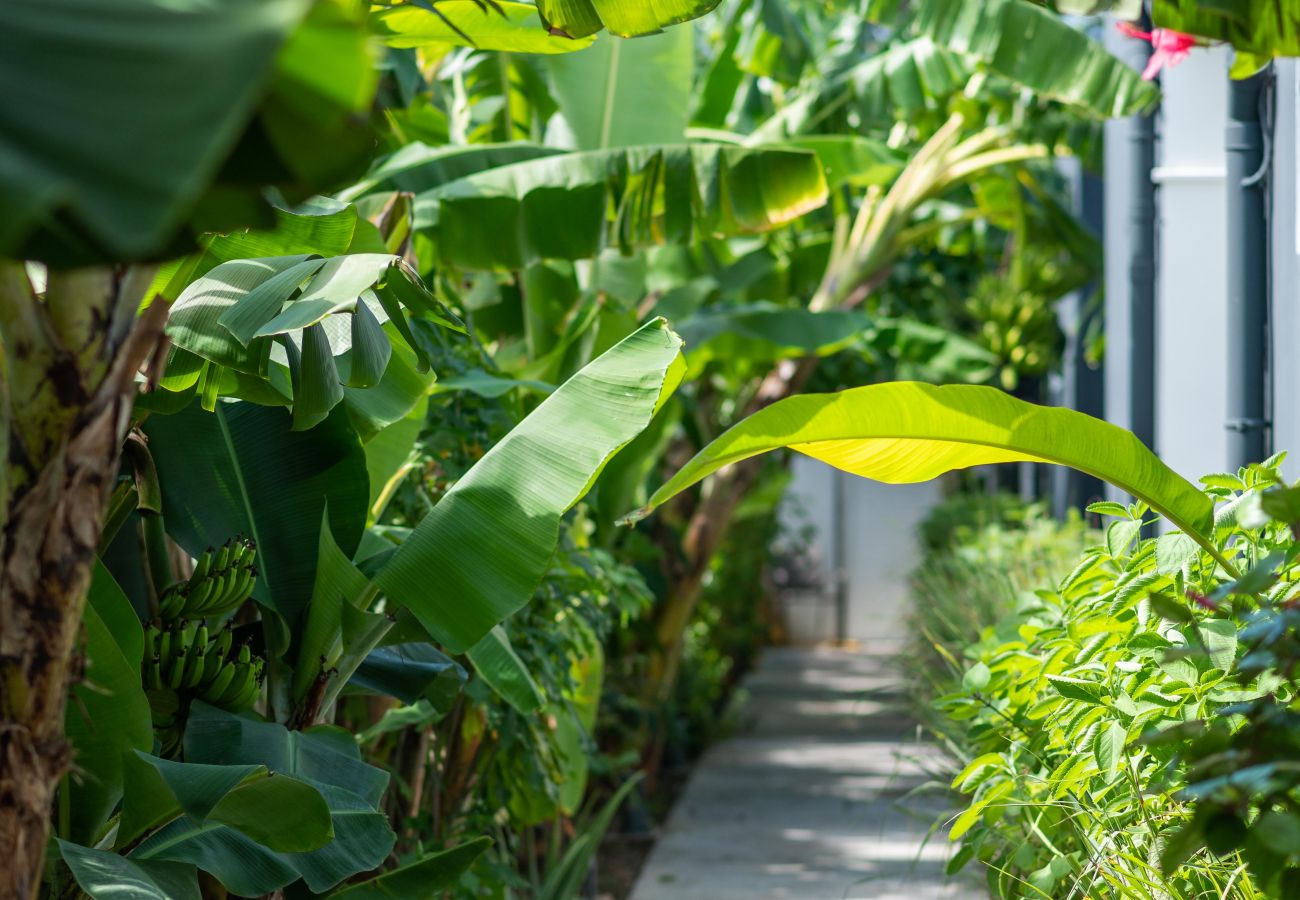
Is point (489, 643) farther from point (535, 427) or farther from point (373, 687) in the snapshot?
point (535, 427)

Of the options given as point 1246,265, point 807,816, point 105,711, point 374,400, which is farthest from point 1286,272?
point 807,816

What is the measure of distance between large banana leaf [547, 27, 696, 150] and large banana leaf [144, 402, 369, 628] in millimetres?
2642

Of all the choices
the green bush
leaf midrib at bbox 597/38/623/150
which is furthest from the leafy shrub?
leaf midrib at bbox 597/38/623/150

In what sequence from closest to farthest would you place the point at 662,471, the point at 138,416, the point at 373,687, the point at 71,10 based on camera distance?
the point at 71,10, the point at 138,416, the point at 373,687, the point at 662,471

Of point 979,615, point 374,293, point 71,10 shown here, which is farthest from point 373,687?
point 979,615

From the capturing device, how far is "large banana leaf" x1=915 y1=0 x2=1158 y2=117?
557cm

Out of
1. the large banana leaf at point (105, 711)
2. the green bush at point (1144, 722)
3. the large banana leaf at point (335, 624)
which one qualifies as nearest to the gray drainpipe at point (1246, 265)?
A: the green bush at point (1144, 722)

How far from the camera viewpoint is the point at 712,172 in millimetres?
4352

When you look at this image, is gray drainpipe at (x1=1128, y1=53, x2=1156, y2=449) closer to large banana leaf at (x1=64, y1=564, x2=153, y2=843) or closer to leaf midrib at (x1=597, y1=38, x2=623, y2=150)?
leaf midrib at (x1=597, y1=38, x2=623, y2=150)

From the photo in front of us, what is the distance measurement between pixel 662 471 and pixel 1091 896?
17.9 ft

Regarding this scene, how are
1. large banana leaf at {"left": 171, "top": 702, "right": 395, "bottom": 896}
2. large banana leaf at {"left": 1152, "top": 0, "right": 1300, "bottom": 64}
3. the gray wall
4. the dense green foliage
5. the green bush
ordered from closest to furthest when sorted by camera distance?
the dense green foliage
the green bush
large banana leaf at {"left": 1152, "top": 0, "right": 1300, "bottom": 64}
large banana leaf at {"left": 171, "top": 702, "right": 395, "bottom": 896}
the gray wall

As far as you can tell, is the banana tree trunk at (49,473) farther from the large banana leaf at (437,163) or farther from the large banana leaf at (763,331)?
the large banana leaf at (763,331)

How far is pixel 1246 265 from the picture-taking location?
13.3 ft

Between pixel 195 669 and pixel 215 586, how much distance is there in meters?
0.18
